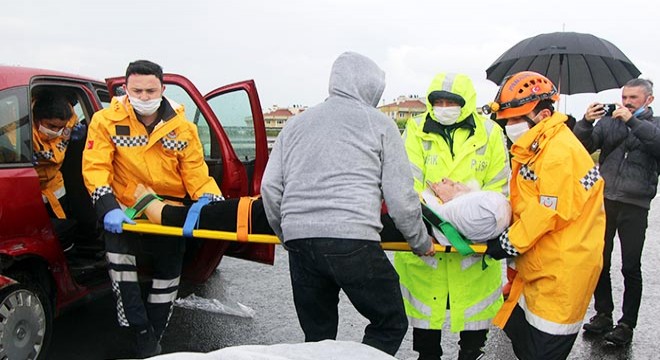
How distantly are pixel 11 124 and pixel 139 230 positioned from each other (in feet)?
A: 3.30

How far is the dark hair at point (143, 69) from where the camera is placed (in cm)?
357

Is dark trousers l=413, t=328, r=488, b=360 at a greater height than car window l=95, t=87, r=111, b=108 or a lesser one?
lesser

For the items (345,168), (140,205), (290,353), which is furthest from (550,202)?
(140,205)

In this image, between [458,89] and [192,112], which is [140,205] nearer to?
[192,112]

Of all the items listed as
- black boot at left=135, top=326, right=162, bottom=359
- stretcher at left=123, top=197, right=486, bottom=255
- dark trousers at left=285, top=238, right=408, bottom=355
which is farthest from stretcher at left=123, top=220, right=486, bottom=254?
black boot at left=135, top=326, right=162, bottom=359

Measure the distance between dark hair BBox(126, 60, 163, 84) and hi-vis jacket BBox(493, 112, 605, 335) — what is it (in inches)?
90.3

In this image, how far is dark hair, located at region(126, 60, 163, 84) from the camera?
357cm

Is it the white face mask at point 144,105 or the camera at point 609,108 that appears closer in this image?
the white face mask at point 144,105

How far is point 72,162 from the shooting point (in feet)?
14.2

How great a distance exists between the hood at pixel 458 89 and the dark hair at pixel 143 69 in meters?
1.74

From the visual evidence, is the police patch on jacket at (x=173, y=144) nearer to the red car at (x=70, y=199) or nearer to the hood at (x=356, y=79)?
the red car at (x=70, y=199)

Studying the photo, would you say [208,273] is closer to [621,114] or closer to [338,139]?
[338,139]

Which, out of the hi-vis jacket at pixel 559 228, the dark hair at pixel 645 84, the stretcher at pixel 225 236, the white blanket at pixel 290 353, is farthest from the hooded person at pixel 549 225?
the dark hair at pixel 645 84

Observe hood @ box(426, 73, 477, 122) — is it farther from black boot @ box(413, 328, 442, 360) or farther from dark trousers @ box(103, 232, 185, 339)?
dark trousers @ box(103, 232, 185, 339)
